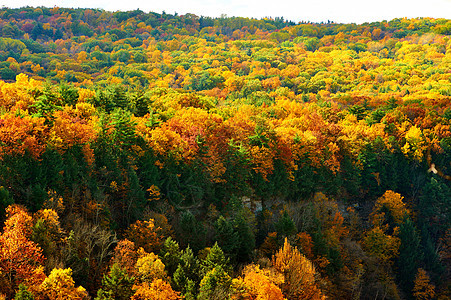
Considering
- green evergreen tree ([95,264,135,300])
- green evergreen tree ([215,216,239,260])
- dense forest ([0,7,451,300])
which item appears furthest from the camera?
green evergreen tree ([215,216,239,260])

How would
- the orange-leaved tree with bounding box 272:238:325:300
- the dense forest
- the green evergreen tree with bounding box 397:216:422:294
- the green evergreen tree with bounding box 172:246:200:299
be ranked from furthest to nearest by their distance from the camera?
the green evergreen tree with bounding box 397:216:422:294, the orange-leaved tree with bounding box 272:238:325:300, the green evergreen tree with bounding box 172:246:200:299, the dense forest

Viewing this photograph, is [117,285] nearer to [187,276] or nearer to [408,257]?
[187,276]

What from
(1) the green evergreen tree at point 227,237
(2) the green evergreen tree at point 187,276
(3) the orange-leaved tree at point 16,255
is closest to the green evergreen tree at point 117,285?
(2) the green evergreen tree at point 187,276

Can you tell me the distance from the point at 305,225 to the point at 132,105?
31143 millimetres

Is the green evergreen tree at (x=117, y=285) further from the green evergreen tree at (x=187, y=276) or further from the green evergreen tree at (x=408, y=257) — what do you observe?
the green evergreen tree at (x=408, y=257)

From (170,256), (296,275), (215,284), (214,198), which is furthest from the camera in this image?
(214,198)

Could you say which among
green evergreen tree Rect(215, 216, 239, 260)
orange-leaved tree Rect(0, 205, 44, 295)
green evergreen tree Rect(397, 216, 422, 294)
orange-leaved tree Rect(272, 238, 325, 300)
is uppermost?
orange-leaved tree Rect(0, 205, 44, 295)

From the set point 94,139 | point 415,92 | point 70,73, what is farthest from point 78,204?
point 415,92

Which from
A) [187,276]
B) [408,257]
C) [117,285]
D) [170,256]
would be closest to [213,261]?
[187,276]

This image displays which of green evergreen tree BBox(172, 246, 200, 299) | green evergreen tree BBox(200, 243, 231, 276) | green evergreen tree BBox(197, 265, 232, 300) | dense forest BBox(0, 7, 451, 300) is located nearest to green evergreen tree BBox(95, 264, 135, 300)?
dense forest BBox(0, 7, 451, 300)

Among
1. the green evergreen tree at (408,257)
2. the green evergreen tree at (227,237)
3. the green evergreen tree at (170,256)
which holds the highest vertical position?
the green evergreen tree at (170,256)

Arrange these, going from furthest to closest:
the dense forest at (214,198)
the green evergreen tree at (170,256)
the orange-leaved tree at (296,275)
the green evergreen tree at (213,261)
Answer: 1. the orange-leaved tree at (296,275)
2. the green evergreen tree at (213,261)
3. the green evergreen tree at (170,256)
4. the dense forest at (214,198)

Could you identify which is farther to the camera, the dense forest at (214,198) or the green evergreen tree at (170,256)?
the green evergreen tree at (170,256)

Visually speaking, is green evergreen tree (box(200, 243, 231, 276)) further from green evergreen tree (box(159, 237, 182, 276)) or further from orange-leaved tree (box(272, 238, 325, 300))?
orange-leaved tree (box(272, 238, 325, 300))
